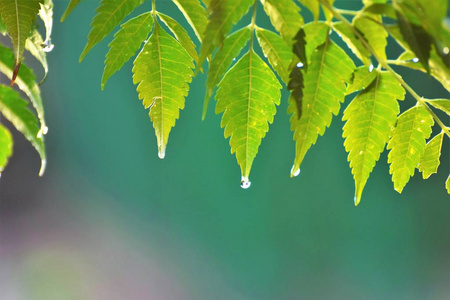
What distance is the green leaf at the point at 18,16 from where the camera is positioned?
339mm

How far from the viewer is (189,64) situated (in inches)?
16.2

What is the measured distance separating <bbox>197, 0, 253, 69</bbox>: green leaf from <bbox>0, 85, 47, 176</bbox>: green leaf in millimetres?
106

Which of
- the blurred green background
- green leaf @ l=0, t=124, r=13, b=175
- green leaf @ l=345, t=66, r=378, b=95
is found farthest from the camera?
the blurred green background

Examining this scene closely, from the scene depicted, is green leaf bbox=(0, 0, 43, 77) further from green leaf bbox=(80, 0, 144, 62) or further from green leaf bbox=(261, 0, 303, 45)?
green leaf bbox=(261, 0, 303, 45)

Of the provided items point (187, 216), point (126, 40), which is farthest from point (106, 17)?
point (187, 216)

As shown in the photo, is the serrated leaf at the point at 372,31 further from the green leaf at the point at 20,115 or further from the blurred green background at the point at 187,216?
the blurred green background at the point at 187,216

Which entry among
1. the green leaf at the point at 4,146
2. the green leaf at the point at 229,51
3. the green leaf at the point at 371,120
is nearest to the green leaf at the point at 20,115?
the green leaf at the point at 4,146

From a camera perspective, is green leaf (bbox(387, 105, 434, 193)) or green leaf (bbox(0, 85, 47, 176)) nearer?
green leaf (bbox(0, 85, 47, 176))

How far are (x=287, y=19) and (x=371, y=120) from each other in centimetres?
12

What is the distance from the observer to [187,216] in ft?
13.2

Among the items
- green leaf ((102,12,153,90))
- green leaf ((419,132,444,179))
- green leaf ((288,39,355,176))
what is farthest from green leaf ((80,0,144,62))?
green leaf ((419,132,444,179))

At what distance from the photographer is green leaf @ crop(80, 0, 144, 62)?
1.19 ft

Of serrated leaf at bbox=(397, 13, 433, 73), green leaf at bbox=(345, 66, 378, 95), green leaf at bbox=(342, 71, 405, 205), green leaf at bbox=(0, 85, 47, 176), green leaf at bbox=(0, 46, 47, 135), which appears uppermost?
green leaf at bbox=(345, 66, 378, 95)

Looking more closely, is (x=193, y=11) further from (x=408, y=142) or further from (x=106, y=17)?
(x=408, y=142)
